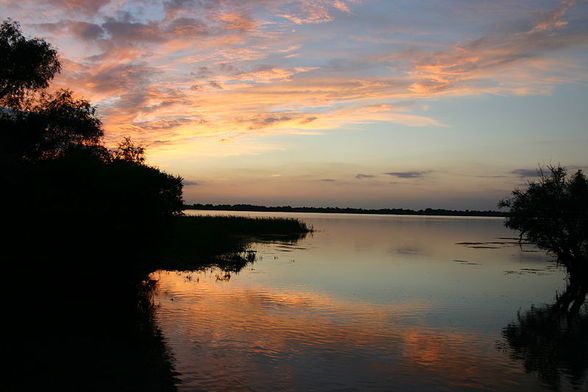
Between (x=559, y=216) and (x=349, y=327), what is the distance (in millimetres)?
20537

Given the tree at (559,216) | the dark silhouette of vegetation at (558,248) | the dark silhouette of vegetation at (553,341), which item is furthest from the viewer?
the tree at (559,216)

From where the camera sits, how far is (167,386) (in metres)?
11.7

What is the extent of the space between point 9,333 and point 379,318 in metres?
14.6

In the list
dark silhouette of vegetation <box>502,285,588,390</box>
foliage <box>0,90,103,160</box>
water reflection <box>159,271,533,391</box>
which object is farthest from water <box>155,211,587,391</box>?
foliage <box>0,90,103,160</box>

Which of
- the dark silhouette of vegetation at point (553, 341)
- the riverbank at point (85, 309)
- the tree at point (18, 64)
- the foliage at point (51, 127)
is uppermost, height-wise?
the tree at point (18, 64)

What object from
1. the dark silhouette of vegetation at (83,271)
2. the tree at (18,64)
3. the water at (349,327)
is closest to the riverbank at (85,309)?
the dark silhouette of vegetation at (83,271)

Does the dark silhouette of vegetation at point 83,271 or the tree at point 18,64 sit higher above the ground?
the tree at point 18,64

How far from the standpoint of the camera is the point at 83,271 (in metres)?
21.0

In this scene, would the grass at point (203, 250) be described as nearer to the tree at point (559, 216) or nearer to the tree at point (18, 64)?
the tree at point (18, 64)

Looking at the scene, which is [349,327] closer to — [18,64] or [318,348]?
[318,348]

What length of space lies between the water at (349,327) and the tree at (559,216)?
101 inches

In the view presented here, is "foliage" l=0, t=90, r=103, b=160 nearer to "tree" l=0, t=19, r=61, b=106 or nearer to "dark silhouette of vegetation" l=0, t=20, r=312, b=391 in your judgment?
"tree" l=0, t=19, r=61, b=106

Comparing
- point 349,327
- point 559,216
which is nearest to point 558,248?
point 559,216

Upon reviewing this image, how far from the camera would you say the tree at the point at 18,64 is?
33469mm
